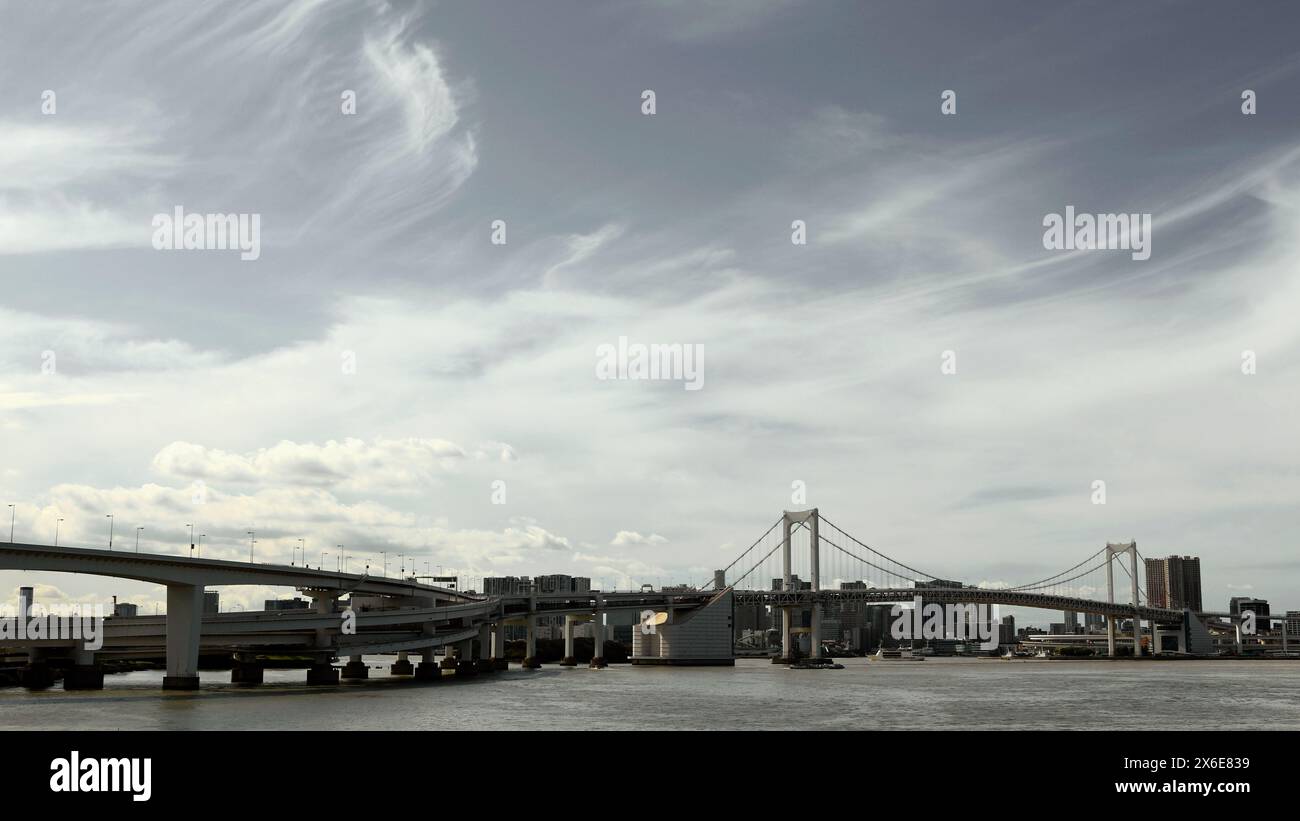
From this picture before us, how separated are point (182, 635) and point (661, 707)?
33135 mm

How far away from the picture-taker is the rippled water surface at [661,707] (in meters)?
50.4

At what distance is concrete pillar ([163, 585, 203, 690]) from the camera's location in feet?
244

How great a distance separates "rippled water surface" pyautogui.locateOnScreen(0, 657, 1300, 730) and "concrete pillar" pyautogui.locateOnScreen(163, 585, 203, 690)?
56.9 inches

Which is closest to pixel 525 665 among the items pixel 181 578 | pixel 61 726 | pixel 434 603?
pixel 434 603

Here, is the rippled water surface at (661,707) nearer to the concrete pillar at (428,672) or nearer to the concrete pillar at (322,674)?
the concrete pillar at (322,674)

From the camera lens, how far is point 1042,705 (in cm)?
6438

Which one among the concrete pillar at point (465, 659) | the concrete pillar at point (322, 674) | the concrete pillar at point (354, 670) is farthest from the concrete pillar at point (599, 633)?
the concrete pillar at point (322, 674)

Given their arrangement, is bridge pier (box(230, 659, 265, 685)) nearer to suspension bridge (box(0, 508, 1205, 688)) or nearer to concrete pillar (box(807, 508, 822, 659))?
suspension bridge (box(0, 508, 1205, 688))

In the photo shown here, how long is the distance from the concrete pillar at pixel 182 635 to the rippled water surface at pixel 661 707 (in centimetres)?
145

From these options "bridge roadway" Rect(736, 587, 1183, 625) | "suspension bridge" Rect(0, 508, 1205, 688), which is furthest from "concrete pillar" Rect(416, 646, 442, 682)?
"bridge roadway" Rect(736, 587, 1183, 625)

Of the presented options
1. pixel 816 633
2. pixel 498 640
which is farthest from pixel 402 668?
pixel 816 633

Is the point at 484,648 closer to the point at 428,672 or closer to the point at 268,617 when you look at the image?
the point at 428,672

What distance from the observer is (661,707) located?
61.8 metres
